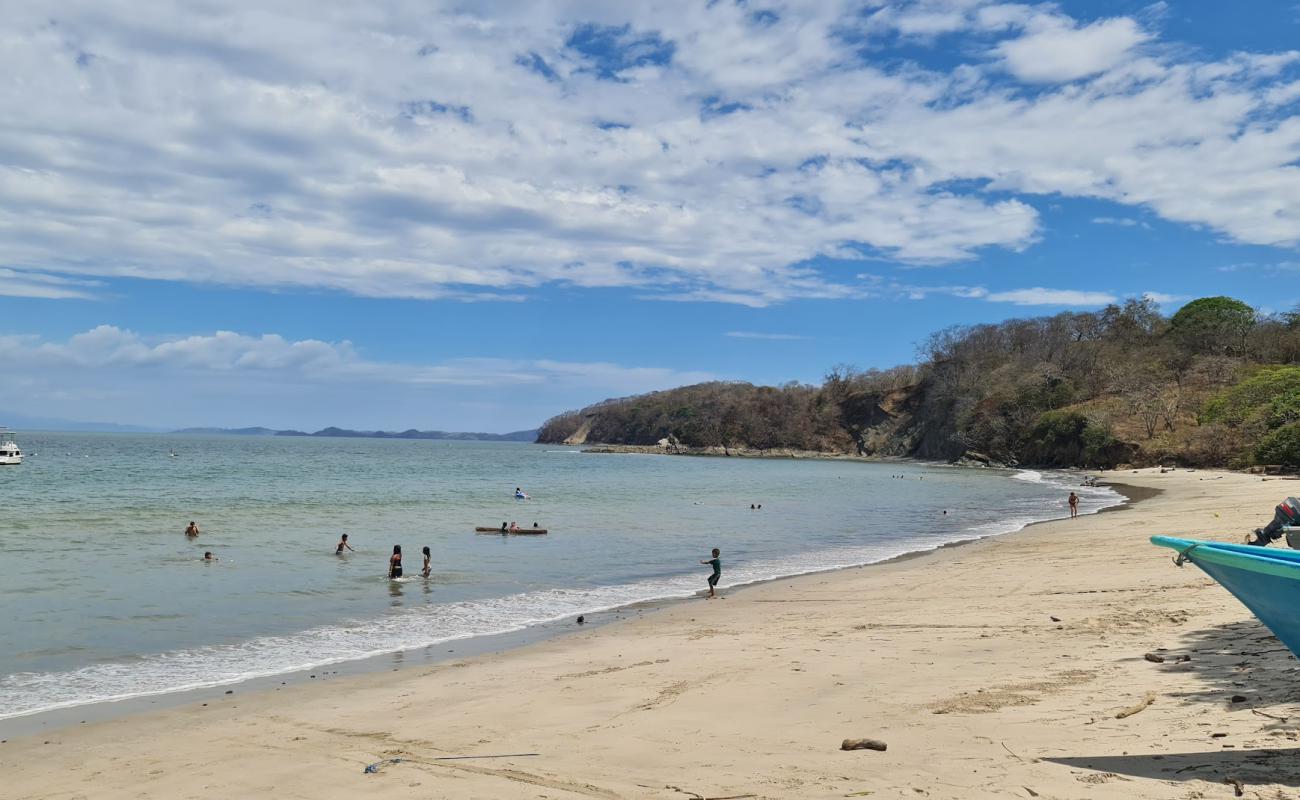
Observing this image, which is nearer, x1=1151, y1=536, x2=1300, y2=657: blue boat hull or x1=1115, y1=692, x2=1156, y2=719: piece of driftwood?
x1=1151, y1=536, x2=1300, y2=657: blue boat hull

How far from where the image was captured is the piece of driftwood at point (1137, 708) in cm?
670

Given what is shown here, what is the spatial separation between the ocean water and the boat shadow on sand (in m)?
10.0

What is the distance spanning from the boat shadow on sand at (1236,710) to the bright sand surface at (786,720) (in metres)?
0.02

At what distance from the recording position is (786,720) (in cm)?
753

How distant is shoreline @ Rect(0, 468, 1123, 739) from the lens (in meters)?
9.17

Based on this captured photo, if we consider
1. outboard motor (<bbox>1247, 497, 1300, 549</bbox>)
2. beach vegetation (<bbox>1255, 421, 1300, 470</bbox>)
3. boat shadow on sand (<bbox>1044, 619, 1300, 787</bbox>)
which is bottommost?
boat shadow on sand (<bbox>1044, 619, 1300, 787</bbox>)

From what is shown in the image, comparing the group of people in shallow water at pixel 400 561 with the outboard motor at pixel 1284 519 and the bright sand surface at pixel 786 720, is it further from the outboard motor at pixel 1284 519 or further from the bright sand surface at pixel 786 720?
the outboard motor at pixel 1284 519

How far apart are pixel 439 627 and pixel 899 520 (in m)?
24.7

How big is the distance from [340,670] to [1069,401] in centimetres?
9743

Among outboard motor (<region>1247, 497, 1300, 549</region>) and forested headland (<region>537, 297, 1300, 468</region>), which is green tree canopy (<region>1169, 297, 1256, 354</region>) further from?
outboard motor (<region>1247, 497, 1300, 549</region>)

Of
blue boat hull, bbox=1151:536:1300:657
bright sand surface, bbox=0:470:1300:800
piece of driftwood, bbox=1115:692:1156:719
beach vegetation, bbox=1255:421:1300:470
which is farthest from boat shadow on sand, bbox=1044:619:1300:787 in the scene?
beach vegetation, bbox=1255:421:1300:470

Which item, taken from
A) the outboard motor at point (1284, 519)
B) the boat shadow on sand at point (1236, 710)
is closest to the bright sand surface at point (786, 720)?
the boat shadow on sand at point (1236, 710)

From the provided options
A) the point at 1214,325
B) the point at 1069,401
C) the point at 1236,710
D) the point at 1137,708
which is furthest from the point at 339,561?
the point at 1214,325

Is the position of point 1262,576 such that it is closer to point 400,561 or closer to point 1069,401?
point 400,561
